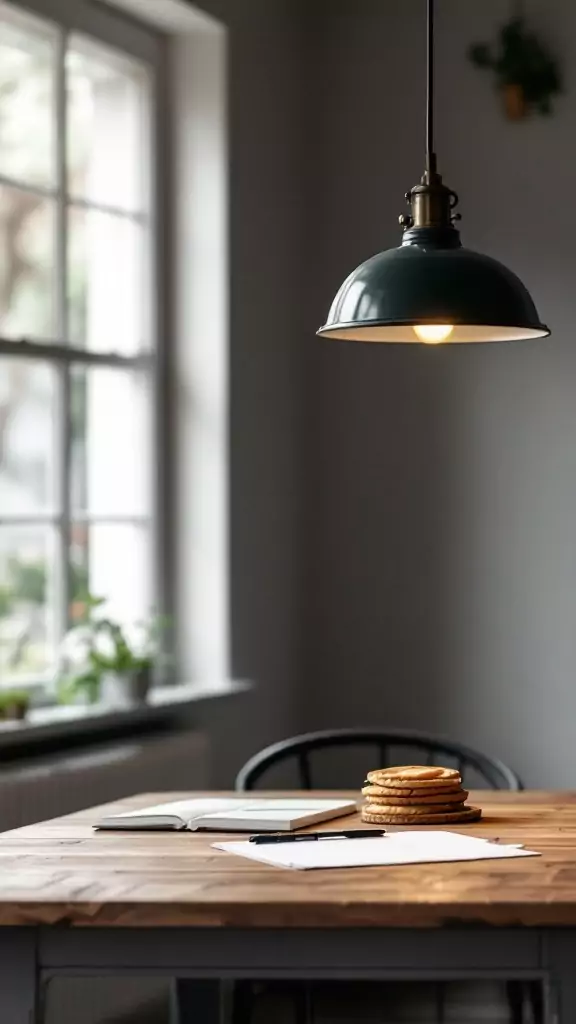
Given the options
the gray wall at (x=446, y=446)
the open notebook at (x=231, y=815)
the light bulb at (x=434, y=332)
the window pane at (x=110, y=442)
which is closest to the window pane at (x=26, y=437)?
the window pane at (x=110, y=442)

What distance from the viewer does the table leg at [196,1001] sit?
229 centimetres

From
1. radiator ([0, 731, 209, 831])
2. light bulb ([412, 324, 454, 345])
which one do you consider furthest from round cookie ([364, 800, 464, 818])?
radiator ([0, 731, 209, 831])

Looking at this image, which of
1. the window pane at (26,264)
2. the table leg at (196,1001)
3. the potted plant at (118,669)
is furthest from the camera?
the potted plant at (118,669)

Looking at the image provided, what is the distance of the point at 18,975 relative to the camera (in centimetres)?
194

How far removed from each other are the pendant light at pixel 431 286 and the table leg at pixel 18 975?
0.97 m

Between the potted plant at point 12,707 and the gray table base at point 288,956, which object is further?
the potted plant at point 12,707

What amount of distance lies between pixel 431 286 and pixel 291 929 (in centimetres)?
92

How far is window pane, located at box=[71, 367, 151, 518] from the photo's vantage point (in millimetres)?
4109

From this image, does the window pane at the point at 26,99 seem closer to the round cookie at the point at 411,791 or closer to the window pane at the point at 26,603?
the window pane at the point at 26,603

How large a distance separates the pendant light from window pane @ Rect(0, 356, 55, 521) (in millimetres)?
1504

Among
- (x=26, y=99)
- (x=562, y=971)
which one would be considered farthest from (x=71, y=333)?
(x=562, y=971)

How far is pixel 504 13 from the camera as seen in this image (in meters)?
4.70

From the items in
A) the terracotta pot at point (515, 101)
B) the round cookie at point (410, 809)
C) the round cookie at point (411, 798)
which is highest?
the terracotta pot at point (515, 101)

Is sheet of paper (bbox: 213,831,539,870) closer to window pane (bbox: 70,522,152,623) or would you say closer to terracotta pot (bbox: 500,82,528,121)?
window pane (bbox: 70,522,152,623)
